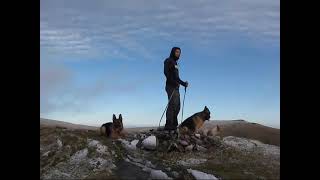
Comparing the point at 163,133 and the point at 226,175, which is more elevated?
the point at 163,133

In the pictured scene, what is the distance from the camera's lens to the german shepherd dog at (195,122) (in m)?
15.2

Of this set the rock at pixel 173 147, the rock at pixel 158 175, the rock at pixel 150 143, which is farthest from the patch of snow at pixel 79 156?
the rock at pixel 173 147

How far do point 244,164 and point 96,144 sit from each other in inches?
155

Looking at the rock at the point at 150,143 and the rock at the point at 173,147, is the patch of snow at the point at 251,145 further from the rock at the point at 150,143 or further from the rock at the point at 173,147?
the rock at the point at 150,143

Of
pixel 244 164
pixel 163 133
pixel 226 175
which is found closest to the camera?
pixel 226 175

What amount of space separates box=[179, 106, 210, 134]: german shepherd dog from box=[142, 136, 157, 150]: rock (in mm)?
1084

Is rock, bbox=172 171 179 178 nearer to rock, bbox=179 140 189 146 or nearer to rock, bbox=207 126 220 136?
rock, bbox=179 140 189 146

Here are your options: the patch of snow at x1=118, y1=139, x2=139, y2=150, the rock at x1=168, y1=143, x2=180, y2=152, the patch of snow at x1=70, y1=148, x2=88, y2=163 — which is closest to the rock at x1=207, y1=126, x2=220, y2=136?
the rock at x1=168, y1=143, x2=180, y2=152

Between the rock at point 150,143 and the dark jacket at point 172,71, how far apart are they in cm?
156

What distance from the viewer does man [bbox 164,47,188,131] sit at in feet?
47.8
